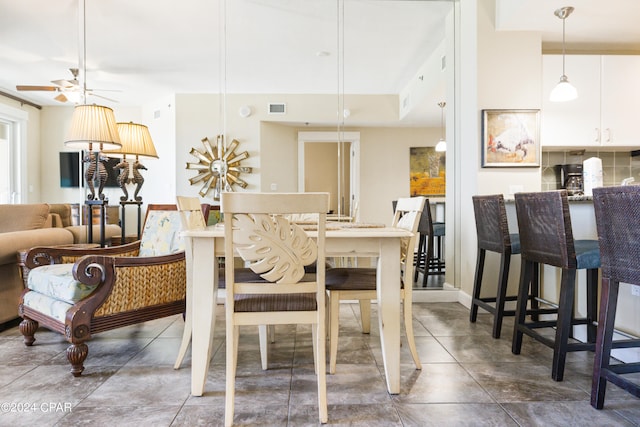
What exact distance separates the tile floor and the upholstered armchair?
210mm

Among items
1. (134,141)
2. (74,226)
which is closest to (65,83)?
(134,141)

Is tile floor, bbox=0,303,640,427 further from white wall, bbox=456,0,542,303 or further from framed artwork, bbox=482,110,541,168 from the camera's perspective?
framed artwork, bbox=482,110,541,168

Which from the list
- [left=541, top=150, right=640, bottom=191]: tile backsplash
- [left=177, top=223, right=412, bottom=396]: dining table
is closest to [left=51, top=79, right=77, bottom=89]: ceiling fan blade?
[left=177, top=223, right=412, bottom=396]: dining table

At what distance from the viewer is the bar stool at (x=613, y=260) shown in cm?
140

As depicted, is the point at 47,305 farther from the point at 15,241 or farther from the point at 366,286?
the point at 366,286

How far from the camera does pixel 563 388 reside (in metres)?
1.73

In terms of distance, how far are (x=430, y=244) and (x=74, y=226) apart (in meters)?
3.31

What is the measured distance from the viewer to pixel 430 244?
3.63 meters

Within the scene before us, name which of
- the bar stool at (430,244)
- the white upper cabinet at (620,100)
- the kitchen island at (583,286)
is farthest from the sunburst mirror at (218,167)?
the white upper cabinet at (620,100)

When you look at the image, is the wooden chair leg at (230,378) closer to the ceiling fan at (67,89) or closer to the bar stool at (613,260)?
the bar stool at (613,260)

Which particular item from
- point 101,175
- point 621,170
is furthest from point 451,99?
point 101,175

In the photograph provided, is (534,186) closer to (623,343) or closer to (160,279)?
(623,343)

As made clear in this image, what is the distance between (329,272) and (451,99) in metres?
2.29

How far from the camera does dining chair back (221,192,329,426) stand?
1.38 m
